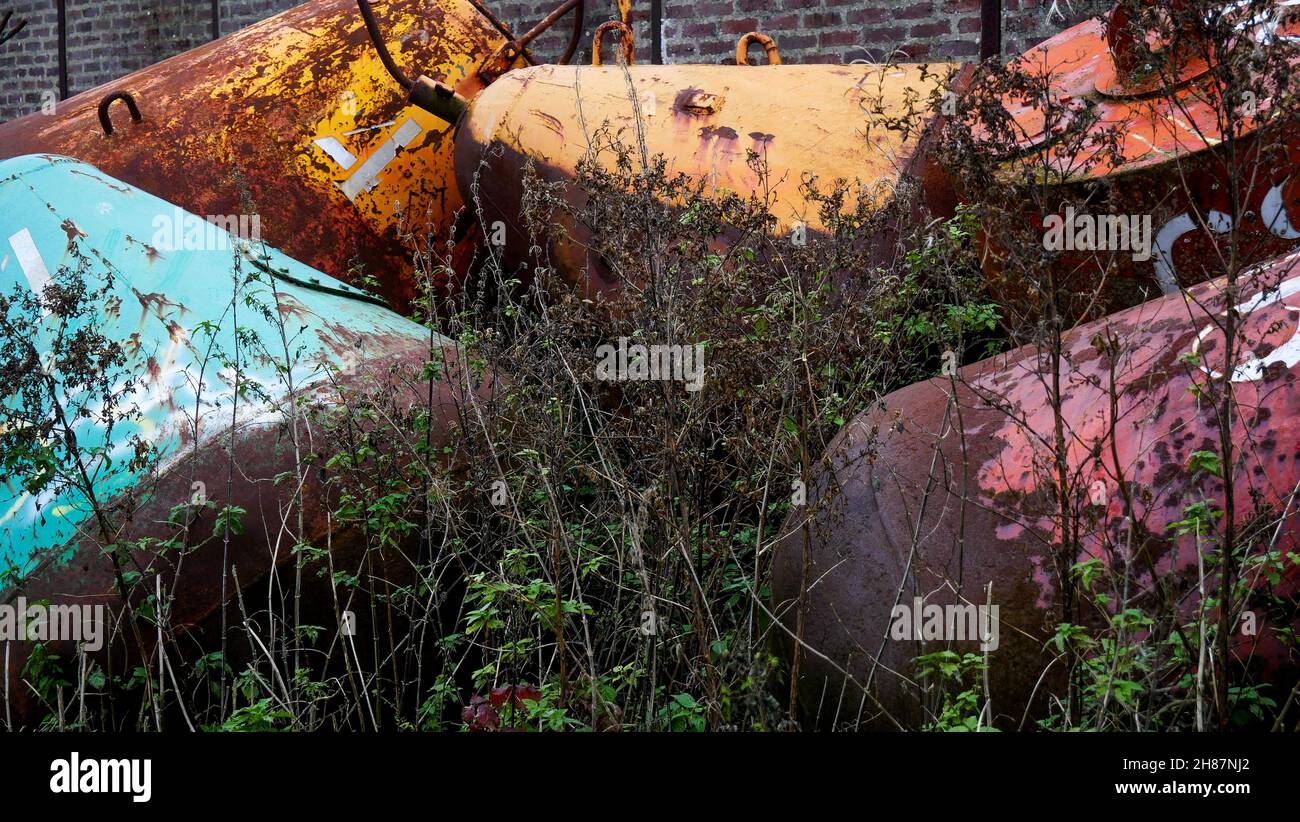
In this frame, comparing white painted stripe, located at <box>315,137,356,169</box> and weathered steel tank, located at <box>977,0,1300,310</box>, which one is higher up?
white painted stripe, located at <box>315,137,356,169</box>

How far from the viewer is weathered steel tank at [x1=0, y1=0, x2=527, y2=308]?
3.74 metres

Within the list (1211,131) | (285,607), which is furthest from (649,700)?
(1211,131)

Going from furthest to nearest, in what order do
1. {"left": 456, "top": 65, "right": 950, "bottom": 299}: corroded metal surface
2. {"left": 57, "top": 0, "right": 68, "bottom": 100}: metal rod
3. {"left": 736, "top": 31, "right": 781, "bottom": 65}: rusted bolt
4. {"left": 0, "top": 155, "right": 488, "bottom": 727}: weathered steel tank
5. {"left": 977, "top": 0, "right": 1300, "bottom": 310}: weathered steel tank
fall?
{"left": 57, "top": 0, "right": 68, "bottom": 100}: metal rod → {"left": 736, "top": 31, "right": 781, "bottom": 65}: rusted bolt → {"left": 456, "top": 65, "right": 950, "bottom": 299}: corroded metal surface → {"left": 977, "top": 0, "right": 1300, "bottom": 310}: weathered steel tank → {"left": 0, "top": 155, "right": 488, "bottom": 727}: weathered steel tank

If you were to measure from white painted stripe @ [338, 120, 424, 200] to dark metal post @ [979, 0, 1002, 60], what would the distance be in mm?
2431

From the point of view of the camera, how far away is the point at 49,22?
9000 millimetres

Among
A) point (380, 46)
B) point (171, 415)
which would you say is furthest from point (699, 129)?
point (171, 415)

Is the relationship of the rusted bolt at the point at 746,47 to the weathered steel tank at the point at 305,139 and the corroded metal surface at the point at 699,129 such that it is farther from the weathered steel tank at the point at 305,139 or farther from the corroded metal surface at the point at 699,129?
the weathered steel tank at the point at 305,139

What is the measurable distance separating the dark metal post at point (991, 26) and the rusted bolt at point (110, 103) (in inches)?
129

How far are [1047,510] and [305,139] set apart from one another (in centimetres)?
283

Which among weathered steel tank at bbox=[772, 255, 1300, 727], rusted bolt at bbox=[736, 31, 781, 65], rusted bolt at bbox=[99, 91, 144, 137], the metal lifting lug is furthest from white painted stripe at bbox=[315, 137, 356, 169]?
weathered steel tank at bbox=[772, 255, 1300, 727]

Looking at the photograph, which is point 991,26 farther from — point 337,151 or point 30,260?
point 30,260

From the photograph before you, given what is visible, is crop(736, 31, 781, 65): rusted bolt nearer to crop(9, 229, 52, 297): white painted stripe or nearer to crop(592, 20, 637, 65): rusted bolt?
crop(592, 20, 637, 65): rusted bolt

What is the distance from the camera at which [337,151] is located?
3832mm
